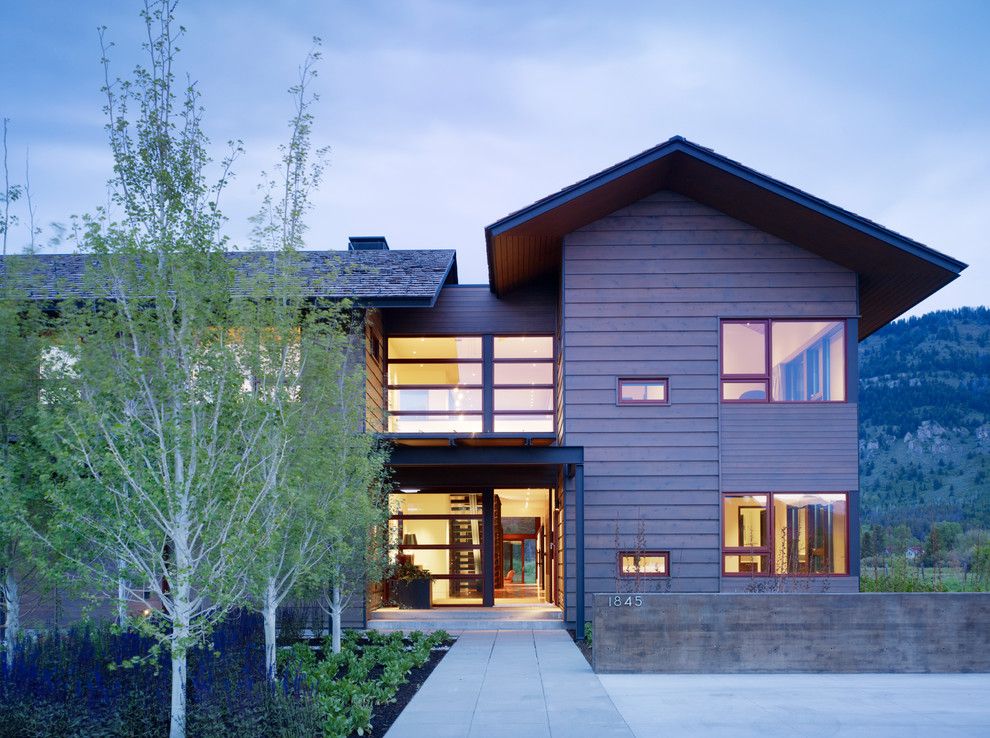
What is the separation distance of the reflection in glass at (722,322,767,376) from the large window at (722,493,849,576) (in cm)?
199

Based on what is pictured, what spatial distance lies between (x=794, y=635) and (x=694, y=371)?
16.3 feet

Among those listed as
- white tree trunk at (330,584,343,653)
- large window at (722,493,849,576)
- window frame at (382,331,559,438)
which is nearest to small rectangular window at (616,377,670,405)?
large window at (722,493,849,576)

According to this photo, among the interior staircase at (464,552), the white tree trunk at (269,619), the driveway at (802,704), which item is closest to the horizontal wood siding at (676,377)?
the interior staircase at (464,552)

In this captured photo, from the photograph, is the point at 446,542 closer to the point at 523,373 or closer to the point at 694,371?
the point at 523,373

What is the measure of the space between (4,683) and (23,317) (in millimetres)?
3656

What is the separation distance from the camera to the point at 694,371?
47.4ft

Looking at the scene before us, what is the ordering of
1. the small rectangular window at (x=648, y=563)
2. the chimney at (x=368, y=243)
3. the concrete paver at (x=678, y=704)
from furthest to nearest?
the chimney at (x=368, y=243), the small rectangular window at (x=648, y=563), the concrete paver at (x=678, y=704)

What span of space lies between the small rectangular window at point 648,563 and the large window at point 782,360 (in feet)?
8.78

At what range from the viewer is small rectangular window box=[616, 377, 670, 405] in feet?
47.6

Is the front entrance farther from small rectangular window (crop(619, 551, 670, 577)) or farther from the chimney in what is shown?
the chimney

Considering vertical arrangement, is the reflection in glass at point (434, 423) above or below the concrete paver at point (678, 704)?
above

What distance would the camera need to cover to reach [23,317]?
902 centimetres

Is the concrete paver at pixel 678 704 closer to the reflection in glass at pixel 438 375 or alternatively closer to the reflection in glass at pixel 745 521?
the reflection in glass at pixel 745 521

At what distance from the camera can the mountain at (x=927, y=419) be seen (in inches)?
1564
